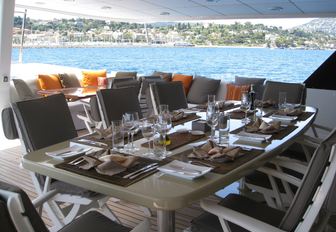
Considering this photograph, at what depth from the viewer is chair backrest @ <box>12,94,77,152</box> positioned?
2.18m

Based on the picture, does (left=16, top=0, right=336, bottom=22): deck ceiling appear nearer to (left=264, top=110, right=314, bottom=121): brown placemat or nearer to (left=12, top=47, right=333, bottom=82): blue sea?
(left=12, top=47, right=333, bottom=82): blue sea

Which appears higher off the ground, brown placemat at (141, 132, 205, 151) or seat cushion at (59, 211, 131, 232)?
brown placemat at (141, 132, 205, 151)

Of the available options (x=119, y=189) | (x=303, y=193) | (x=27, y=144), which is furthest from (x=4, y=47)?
(x=303, y=193)

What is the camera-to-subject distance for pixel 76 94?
18.9ft

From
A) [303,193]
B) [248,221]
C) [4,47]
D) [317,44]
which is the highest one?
[317,44]

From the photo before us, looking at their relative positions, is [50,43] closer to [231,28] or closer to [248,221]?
[231,28]

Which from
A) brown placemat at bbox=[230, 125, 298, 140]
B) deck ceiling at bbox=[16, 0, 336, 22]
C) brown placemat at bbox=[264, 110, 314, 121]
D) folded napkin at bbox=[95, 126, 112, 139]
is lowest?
folded napkin at bbox=[95, 126, 112, 139]

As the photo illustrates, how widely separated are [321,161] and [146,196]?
2.27ft

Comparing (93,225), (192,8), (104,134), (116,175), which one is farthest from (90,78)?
(116,175)

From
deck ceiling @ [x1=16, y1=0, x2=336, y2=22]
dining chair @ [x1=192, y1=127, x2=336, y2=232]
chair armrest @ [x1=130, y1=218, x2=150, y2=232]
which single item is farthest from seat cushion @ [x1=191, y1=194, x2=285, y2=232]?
deck ceiling @ [x1=16, y1=0, x2=336, y2=22]

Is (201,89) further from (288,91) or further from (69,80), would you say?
(288,91)

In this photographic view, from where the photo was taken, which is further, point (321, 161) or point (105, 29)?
point (105, 29)

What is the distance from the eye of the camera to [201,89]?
6691 millimetres

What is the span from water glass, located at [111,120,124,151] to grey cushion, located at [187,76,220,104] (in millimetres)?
4604
